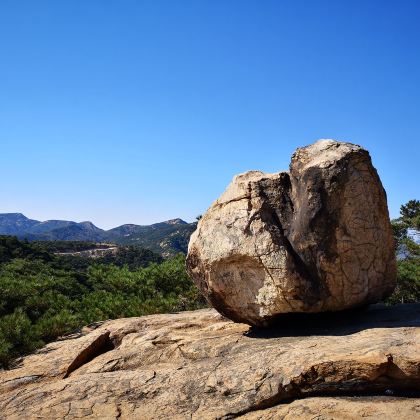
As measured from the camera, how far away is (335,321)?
334 inches

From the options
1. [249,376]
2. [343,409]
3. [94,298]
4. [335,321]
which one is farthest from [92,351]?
[343,409]

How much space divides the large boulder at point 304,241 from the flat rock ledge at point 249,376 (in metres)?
0.68

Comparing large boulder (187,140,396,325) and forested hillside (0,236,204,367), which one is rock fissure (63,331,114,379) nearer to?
forested hillside (0,236,204,367)

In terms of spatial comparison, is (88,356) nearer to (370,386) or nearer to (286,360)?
(286,360)

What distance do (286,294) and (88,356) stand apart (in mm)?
4919

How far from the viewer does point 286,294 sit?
25.4ft

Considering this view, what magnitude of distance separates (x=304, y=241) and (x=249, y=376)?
8.05ft

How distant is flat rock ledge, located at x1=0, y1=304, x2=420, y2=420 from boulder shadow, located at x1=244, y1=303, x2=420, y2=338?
0.02 meters

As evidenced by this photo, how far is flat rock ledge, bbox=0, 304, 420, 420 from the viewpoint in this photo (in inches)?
245

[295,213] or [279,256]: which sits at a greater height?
[295,213]

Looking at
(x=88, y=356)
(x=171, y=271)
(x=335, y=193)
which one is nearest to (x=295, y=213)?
(x=335, y=193)

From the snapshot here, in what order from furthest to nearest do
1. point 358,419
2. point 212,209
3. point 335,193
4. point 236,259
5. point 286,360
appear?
point 212,209 < point 236,259 < point 335,193 < point 286,360 < point 358,419

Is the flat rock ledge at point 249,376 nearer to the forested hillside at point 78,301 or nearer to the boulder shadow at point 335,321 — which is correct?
the boulder shadow at point 335,321

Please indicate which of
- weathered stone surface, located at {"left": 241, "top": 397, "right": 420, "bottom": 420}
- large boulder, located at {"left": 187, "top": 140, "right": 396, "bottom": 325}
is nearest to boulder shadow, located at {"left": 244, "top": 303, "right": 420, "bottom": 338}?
large boulder, located at {"left": 187, "top": 140, "right": 396, "bottom": 325}
